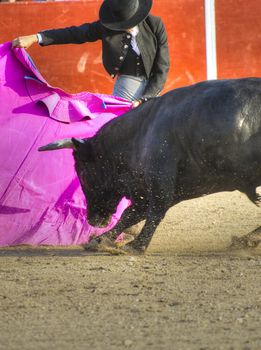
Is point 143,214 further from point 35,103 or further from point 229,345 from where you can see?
point 229,345

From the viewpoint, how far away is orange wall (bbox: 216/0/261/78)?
10094 mm

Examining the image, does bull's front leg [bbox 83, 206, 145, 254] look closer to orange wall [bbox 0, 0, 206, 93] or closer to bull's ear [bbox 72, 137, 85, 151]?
bull's ear [bbox 72, 137, 85, 151]

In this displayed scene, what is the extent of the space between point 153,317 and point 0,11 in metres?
6.58

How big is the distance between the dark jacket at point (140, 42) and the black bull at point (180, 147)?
786mm

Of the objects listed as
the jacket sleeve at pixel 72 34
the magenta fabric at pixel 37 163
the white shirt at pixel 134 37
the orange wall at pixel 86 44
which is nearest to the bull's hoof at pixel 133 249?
the magenta fabric at pixel 37 163

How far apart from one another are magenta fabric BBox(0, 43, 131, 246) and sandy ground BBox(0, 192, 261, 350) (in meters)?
0.20

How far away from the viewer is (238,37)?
10.1m

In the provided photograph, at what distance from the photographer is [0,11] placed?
33.2 ft

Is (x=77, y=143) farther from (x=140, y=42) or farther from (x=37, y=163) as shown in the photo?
(x=140, y=42)

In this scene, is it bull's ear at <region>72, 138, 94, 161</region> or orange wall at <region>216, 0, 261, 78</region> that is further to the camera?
orange wall at <region>216, 0, 261, 78</region>

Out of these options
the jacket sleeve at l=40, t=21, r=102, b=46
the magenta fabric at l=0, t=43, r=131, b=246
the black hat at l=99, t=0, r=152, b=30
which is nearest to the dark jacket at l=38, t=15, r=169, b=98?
the jacket sleeve at l=40, t=21, r=102, b=46

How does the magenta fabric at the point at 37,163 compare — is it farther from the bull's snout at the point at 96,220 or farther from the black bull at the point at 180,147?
the black bull at the point at 180,147

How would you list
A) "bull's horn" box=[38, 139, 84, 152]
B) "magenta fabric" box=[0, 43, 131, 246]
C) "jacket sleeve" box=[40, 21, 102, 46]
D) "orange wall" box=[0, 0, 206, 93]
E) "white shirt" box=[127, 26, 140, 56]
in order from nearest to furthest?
"bull's horn" box=[38, 139, 84, 152]
"magenta fabric" box=[0, 43, 131, 246]
"white shirt" box=[127, 26, 140, 56]
"jacket sleeve" box=[40, 21, 102, 46]
"orange wall" box=[0, 0, 206, 93]

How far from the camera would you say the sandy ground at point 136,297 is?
3828mm
